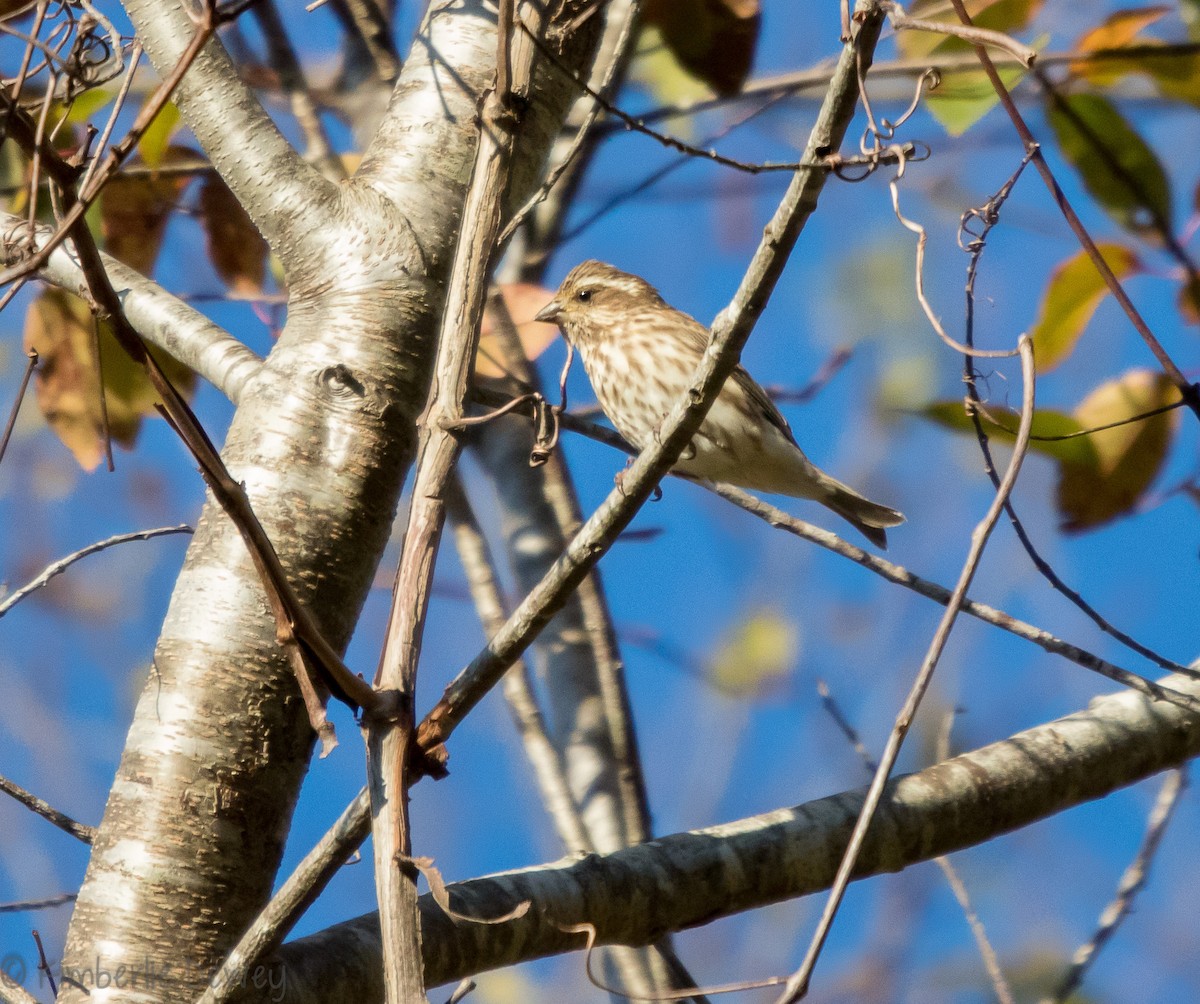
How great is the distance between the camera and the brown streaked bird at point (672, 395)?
4.80 metres

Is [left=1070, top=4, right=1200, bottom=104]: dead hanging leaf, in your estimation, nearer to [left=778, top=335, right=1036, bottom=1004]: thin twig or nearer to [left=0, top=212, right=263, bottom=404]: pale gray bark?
[left=778, top=335, right=1036, bottom=1004]: thin twig

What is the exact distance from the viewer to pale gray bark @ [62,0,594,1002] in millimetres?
2277

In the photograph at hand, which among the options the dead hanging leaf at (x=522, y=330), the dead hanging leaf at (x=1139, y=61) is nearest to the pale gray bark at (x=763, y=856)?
the dead hanging leaf at (x=1139, y=61)

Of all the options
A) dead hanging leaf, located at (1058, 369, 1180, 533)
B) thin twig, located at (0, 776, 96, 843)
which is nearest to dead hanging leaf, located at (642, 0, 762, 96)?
dead hanging leaf, located at (1058, 369, 1180, 533)

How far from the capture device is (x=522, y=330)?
157 inches

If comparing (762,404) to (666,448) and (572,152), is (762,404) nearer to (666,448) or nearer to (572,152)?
(572,152)

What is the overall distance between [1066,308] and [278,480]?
1.70 m

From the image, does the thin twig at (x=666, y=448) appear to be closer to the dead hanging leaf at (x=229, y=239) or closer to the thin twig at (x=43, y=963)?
the thin twig at (x=43, y=963)

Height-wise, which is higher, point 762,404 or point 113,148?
point 762,404

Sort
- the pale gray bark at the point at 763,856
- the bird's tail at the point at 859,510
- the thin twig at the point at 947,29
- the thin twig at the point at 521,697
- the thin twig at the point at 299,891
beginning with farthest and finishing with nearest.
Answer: the bird's tail at the point at 859,510 < the thin twig at the point at 521,697 < the pale gray bark at the point at 763,856 < the thin twig at the point at 299,891 < the thin twig at the point at 947,29

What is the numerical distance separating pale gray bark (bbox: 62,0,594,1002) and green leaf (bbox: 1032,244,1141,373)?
1.26 meters

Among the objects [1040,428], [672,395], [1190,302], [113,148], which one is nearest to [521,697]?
[672,395]

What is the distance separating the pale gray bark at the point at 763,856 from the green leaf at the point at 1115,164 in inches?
43.9

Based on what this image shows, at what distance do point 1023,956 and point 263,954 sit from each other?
6357mm
